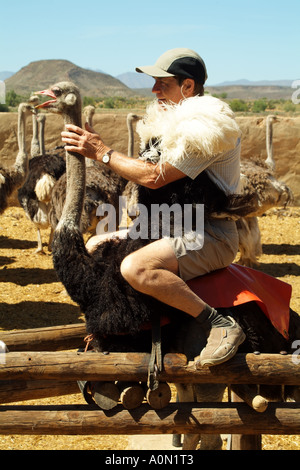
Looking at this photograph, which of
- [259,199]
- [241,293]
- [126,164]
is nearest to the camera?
[126,164]

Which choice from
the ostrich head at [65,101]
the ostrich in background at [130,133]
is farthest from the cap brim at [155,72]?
the ostrich in background at [130,133]

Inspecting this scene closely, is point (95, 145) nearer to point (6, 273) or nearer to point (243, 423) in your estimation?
point (243, 423)

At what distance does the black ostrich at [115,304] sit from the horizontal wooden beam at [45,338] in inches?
24.6

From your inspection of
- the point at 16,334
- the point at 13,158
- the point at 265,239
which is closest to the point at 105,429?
the point at 16,334

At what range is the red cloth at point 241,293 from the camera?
2.94 meters

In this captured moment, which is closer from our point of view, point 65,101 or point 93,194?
point 65,101

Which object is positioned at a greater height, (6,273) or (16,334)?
(16,334)

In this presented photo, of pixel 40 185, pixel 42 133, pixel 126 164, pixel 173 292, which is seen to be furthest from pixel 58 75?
pixel 173 292

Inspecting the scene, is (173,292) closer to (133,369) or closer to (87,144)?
(133,369)

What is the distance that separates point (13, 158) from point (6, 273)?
4.49m

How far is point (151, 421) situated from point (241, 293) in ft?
2.45

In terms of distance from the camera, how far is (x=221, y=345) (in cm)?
270

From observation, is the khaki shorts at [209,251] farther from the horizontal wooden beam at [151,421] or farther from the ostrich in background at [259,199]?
the ostrich in background at [259,199]
